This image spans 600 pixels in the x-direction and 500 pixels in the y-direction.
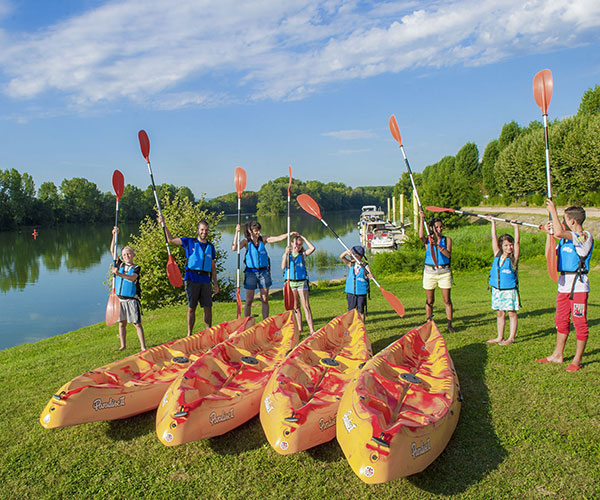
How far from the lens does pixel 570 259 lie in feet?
15.8

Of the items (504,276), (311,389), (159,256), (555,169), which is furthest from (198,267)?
(555,169)

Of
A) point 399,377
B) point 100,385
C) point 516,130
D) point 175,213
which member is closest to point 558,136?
point 516,130

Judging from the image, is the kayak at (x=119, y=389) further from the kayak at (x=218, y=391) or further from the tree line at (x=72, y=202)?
the tree line at (x=72, y=202)

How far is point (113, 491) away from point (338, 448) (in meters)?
1.87

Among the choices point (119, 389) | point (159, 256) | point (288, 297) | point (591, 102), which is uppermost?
point (591, 102)

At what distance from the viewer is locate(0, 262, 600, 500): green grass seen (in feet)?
10.7

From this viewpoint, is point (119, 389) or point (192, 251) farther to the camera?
point (192, 251)

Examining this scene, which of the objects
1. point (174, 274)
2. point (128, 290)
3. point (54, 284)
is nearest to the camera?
point (128, 290)

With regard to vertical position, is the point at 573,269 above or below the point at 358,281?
above

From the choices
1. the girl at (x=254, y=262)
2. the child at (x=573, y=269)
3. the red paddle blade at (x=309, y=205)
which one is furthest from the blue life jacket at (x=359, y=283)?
the child at (x=573, y=269)

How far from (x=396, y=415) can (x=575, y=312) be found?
8.42 feet

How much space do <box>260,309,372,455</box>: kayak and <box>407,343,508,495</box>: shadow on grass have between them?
87 cm

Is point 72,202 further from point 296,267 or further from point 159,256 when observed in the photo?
point 296,267

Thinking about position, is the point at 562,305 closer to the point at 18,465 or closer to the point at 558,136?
the point at 18,465
